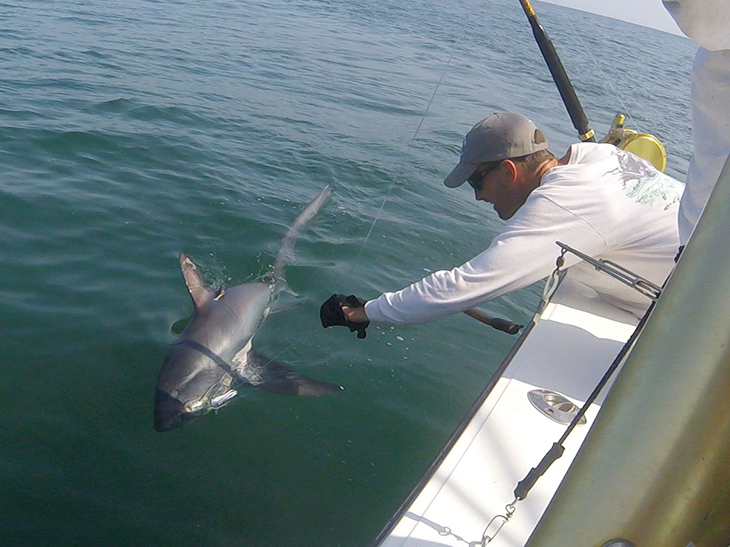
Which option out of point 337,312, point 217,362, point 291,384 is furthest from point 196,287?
point 337,312

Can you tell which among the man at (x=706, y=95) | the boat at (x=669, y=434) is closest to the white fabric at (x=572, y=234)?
the man at (x=706, y=95)

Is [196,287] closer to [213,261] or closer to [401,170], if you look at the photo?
[213,261]

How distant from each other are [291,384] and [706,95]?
3018 millimetres

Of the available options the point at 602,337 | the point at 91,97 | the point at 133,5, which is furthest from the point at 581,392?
the point at 133,5

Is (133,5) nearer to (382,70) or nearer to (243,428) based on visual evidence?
(382,70)

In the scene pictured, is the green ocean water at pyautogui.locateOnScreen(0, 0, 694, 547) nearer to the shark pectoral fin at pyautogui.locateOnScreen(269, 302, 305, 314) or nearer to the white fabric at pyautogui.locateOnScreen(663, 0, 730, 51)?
the shark pectoral fin at pyautogui.locateOnScreen(269, 302, 305, 314)

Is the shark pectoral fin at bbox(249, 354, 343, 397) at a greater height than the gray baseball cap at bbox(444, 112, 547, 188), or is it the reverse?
the gray baseball cap at bbox(444, 112, 547, 188)

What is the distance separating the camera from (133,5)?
16.2 metres

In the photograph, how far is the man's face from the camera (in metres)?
3.20

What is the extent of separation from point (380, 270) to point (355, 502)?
10.2ft

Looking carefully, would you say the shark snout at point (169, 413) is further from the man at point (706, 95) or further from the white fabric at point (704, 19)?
the white fabric at point (704, 19)

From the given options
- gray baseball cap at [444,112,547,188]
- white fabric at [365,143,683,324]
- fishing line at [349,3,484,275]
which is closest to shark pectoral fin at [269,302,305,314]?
fishing line at [349,3,484,275]

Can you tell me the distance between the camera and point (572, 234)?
2.71 meters

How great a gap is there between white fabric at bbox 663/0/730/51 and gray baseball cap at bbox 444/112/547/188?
1.74 meters
